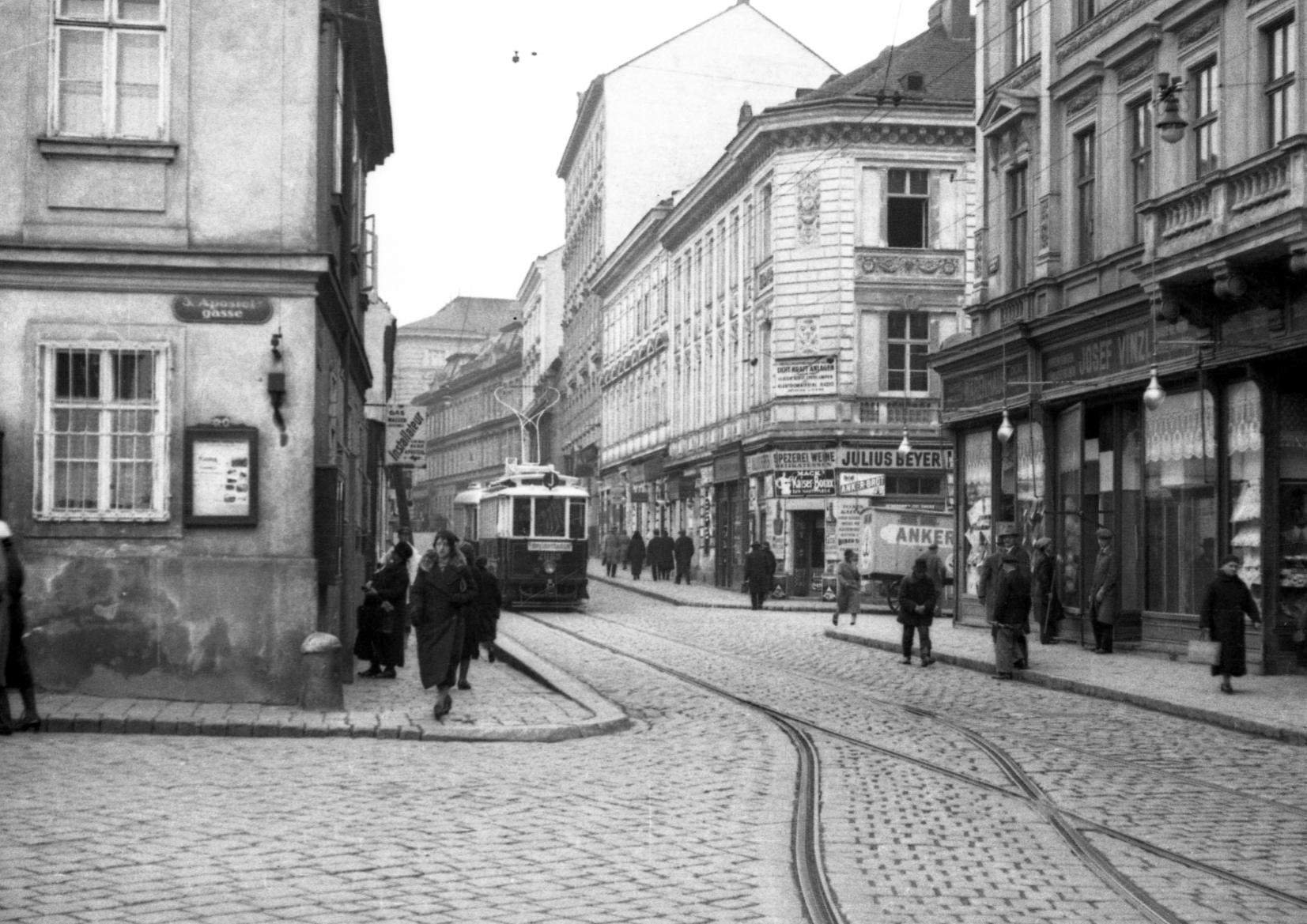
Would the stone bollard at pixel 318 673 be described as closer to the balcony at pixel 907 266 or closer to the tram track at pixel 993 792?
the tram track at pixel 993 792

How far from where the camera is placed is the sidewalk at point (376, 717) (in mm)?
13930

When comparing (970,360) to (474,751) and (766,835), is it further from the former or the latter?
(766,835)

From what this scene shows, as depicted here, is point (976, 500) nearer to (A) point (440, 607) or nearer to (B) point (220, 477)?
(A) point (440, 607)

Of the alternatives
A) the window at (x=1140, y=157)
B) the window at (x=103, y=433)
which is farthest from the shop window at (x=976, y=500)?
the window at (x=103, y=433)

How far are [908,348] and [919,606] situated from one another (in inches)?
891

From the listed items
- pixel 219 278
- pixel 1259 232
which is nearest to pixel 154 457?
pixel 219 278

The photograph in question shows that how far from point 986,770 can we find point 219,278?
305 inches

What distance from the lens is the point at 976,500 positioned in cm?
3278

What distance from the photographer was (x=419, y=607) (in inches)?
631

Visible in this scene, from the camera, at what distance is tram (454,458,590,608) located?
3884 centimetres

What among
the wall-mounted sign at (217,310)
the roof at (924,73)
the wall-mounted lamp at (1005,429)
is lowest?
the wall-mounted lamp at (1005,429)

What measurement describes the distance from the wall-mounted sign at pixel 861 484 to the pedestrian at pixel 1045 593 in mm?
17337

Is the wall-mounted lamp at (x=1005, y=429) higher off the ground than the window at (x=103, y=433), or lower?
higher

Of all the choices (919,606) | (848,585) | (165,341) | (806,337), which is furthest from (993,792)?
(806,337)
